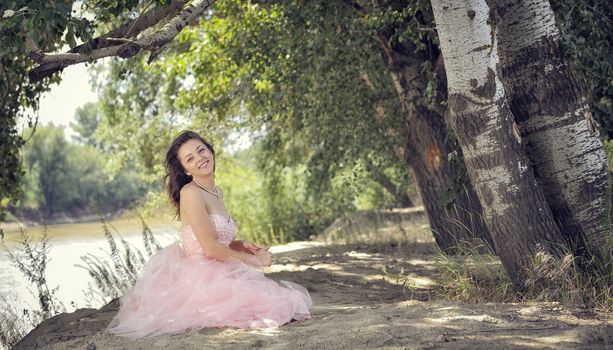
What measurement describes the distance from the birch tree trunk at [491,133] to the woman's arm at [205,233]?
1851 millimetres

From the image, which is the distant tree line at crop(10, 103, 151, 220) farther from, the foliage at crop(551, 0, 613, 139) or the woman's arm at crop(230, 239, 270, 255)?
the woman's arm at crop(230, 239, 270, 255)

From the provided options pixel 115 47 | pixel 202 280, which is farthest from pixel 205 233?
pixel 115 47

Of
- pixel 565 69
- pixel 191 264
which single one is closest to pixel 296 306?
pixel 191 264

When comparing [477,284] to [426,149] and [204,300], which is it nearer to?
[204,300]

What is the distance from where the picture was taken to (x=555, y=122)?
6.07m

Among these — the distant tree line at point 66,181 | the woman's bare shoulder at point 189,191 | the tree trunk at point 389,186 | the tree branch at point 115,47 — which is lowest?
the tree trunk at point 389,186

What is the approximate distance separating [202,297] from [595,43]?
175 inches

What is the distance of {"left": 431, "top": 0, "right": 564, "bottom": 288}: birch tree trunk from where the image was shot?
5.83 metres

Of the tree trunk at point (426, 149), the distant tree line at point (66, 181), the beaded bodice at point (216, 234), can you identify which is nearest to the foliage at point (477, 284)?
the beaded bodice at point (216, 234)

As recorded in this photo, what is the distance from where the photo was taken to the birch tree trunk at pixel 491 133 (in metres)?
5.83

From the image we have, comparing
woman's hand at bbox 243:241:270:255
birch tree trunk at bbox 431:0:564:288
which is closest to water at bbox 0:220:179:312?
woman's hand at bbox 243:241:270:255

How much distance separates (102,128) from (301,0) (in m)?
9.41

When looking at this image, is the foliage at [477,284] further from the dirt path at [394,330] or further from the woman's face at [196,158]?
the woman's face at [196,158]

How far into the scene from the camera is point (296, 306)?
5.54 meters
